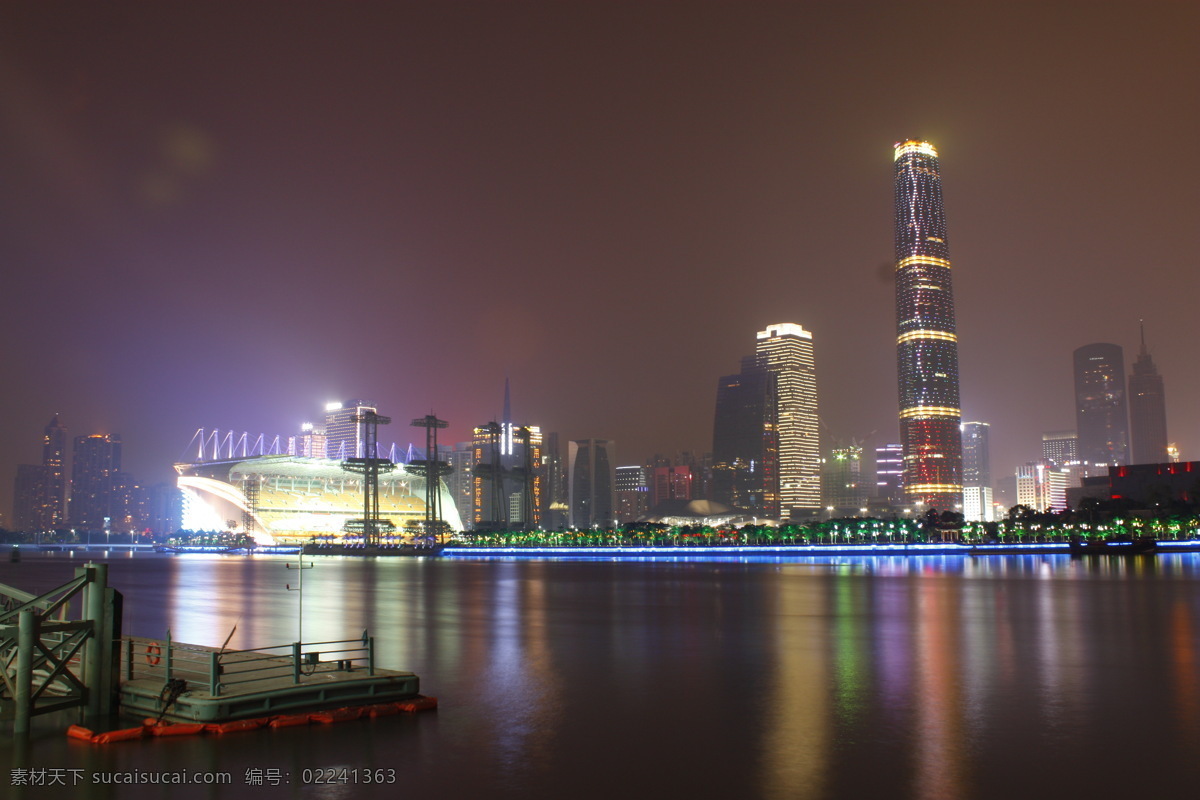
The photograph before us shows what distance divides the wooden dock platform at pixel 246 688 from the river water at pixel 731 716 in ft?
3.03

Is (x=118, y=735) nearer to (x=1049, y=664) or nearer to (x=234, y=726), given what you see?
(x=234, y=726)

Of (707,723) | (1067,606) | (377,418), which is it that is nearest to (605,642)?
(707,723)

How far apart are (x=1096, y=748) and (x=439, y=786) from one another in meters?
10.9

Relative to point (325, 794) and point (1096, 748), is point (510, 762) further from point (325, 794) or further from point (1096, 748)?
point (1096, 748)

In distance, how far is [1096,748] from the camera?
53.8ft

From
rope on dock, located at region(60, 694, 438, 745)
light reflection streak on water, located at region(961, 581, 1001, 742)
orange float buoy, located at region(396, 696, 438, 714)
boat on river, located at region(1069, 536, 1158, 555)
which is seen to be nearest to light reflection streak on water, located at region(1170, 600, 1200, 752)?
light reflection streak on water, located at region(961, 581, 1001, 742)

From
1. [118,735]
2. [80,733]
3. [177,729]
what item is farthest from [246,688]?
[80,733]

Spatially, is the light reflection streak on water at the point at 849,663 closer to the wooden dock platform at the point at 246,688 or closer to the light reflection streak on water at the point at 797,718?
the light reflection streak on water at the point at 797,718

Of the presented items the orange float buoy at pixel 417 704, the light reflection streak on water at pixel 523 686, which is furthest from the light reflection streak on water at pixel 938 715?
the orange float buoy at pixel 417 704

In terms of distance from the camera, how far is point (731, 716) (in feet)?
62.8

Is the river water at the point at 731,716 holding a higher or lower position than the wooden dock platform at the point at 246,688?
Answer: lower

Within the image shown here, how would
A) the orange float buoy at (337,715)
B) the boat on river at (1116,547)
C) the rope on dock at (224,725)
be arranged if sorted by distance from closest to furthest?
the rope on dock at (224,725)
the orange float buoy at (337,715)
the boat on river at (1116,547)

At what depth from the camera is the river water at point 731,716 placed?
1419cm

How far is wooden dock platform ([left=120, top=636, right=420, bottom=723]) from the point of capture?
17.7 meters
